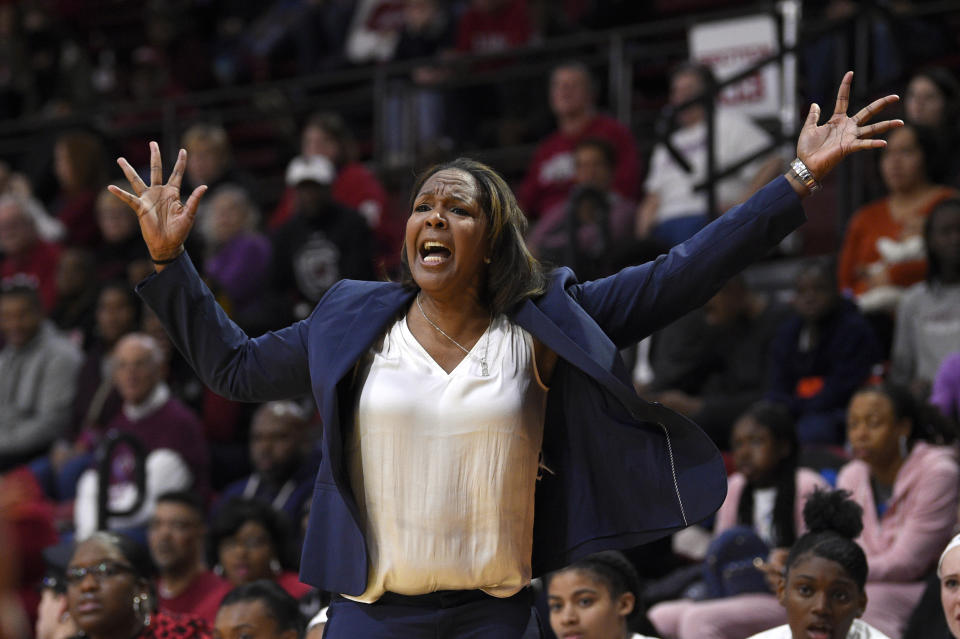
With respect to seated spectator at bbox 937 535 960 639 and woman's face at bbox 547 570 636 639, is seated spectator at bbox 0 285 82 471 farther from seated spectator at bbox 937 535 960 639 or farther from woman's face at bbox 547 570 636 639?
seated spectator at bbox 937 535 960 639

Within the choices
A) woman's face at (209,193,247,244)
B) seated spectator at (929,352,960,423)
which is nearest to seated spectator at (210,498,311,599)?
seated spectator at (929,352,960,423)

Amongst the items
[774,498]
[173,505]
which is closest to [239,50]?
[173,505]

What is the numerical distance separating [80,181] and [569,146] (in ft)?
11.5

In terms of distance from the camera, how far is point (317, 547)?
10.6 ft

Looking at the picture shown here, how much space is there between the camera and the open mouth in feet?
10.7

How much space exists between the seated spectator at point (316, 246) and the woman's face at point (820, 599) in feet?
14.9

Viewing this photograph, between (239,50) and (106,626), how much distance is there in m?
7.95

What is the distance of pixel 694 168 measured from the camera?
8.47m

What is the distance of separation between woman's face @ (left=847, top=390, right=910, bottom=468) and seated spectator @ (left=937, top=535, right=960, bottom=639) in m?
1.33

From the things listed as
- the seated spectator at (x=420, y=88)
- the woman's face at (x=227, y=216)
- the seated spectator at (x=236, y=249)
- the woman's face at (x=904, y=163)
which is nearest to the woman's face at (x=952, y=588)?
the woman's face at (x=904, y=163)

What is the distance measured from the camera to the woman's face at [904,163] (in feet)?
23.9

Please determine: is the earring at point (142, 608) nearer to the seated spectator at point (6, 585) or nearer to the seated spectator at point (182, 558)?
the seated spectator at point (182, 558)

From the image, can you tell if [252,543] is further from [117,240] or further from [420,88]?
[420,88]

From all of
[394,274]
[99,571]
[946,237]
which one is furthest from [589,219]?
[99,571]
